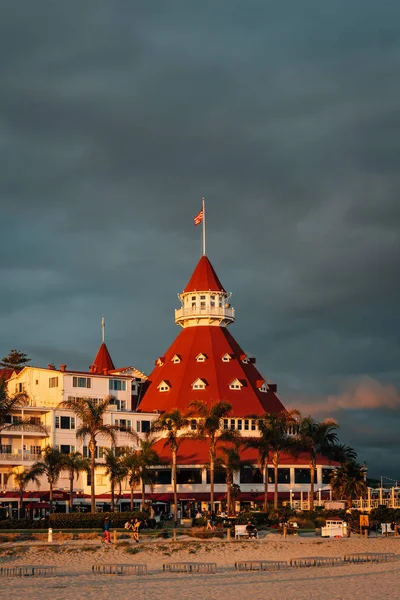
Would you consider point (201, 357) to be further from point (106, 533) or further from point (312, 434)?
point (106, 533)

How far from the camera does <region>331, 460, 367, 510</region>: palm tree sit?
88.4 meters

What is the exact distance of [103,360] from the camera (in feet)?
420

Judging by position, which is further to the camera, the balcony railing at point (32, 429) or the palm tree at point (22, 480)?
the balcony railing at point (32, 429)

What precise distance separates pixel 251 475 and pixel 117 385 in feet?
56.6

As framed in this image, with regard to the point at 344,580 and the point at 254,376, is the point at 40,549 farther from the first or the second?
the point at 254,376

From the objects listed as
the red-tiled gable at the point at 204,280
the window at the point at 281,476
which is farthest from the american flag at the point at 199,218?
the window at the point at 281,476

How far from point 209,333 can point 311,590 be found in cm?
6871

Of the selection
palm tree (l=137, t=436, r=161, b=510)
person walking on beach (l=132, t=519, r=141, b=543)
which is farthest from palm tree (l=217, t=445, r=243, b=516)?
person walking on beach (l=132, t=519, r=141, b=543)

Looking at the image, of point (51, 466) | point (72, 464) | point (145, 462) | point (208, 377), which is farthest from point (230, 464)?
point (208, 377)

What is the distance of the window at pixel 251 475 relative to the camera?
333ft

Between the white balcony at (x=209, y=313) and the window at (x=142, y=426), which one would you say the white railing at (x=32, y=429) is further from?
the white balcony at (x=209, y=313)

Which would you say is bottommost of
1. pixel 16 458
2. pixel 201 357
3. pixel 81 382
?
pixel 16 458

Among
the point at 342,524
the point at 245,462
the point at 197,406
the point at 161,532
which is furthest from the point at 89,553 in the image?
the point at 245,462

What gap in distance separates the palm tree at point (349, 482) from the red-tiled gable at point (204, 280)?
112 feet
